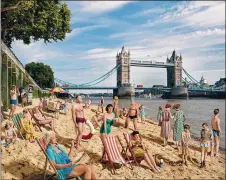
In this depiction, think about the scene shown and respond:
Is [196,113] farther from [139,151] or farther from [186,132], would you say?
[139,151]

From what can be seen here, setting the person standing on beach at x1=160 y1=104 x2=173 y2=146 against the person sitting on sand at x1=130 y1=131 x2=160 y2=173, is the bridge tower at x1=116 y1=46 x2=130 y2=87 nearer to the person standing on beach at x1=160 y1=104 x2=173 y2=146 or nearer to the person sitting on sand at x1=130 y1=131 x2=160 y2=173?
the person standing on beach at x1=160 y1=104 x2=173 y2=146

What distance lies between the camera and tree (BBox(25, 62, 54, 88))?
6100cm

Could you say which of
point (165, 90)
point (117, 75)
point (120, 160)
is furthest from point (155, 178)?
point (117, 75)

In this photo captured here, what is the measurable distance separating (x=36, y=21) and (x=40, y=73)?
4054cm

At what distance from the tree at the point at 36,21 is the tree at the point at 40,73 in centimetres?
3692

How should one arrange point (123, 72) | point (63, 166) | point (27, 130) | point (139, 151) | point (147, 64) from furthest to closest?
1. point (147, 64)
2. point (123, 72)
3. point (27, 130)
4. point (139, 151)
5. point (63, 166)

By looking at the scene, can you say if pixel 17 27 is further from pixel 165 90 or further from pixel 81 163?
pixel 165 90

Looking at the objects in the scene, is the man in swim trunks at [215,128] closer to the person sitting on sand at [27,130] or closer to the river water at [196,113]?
the river water at [196,113]

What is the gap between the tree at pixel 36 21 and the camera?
2011 cm

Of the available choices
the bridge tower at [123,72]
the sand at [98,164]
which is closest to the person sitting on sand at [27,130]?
the sand at [98,164]

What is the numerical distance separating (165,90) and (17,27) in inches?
3956

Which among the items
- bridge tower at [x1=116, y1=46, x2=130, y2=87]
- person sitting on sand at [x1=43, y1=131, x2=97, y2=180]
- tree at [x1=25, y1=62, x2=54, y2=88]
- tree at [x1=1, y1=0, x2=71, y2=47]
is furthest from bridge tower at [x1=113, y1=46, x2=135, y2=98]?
person sitting on sand at [x1=43, y1=131, x2=97, y2=180]

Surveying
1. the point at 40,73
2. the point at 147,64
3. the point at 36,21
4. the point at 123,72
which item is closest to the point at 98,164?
the point at 36,21

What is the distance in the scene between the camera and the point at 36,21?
22.1m
